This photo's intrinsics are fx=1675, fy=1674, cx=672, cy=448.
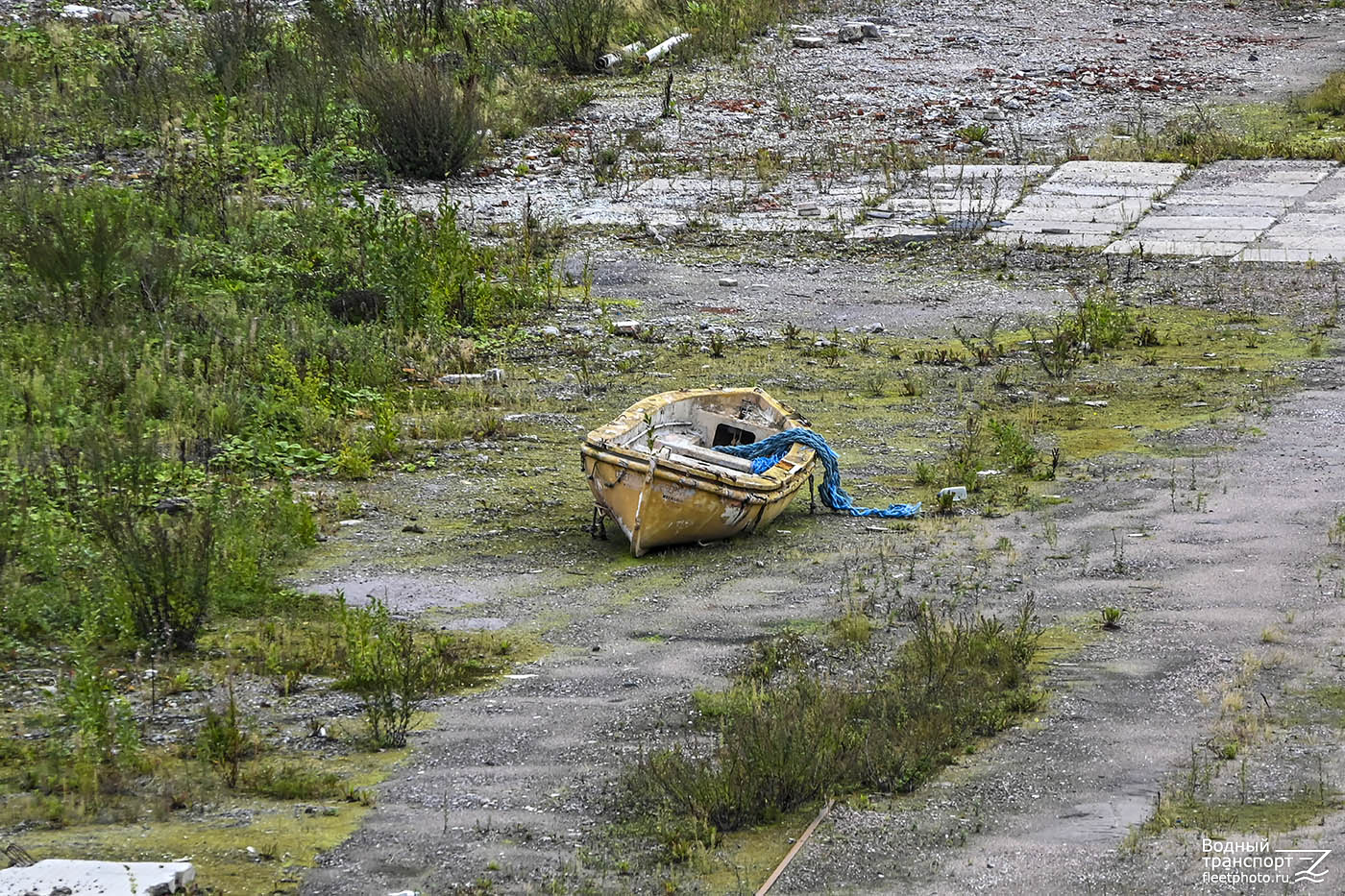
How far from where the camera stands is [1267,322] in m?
12.6

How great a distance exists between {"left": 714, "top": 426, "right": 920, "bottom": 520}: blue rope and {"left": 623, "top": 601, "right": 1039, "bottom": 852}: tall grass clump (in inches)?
79.7

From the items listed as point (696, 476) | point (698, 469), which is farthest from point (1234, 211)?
point (696, 476)

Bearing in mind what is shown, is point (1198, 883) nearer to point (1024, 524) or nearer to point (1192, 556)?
point (1192, 556)

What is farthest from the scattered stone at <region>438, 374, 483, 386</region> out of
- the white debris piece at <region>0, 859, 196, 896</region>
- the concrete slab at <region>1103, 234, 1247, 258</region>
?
the white debris piece at <region>0, 859, 196, 896</region>

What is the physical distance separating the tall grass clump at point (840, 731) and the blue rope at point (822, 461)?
202cm

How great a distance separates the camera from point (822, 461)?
29.8ft

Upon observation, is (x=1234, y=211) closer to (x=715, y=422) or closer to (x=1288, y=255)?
(x=1288, y=255)

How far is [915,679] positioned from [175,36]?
16131 mm

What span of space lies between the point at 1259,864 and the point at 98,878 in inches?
132

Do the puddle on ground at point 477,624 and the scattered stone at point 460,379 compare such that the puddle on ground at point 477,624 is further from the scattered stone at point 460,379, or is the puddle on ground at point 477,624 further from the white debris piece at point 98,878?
the scattered stone at point 460,379

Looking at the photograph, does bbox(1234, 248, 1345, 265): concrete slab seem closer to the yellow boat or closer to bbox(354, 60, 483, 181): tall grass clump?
the yellow boat

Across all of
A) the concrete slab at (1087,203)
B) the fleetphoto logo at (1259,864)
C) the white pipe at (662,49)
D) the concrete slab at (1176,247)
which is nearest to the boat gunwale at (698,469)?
the fleetphoto logo at (1259,864)

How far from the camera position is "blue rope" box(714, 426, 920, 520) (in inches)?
352

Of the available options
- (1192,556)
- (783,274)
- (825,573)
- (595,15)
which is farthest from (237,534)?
(595,15)
